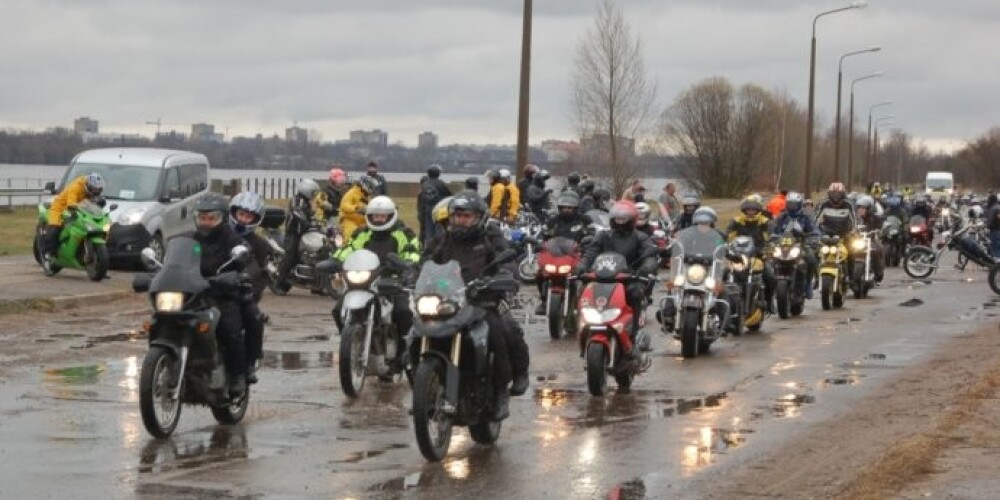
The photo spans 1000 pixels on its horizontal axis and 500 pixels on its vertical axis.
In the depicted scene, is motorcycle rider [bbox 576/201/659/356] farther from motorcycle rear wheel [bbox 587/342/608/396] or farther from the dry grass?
the dry grass

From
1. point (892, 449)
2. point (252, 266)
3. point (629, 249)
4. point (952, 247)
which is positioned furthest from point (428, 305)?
point (952, 247)

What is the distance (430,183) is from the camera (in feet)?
101

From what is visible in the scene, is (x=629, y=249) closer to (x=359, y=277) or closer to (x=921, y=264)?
(x=359, y=277)

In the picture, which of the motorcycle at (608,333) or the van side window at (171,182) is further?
the van side window at (171,182)

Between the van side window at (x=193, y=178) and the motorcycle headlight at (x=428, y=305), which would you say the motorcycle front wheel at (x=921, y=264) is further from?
the motorcycle headlight at (x=428, y=305)

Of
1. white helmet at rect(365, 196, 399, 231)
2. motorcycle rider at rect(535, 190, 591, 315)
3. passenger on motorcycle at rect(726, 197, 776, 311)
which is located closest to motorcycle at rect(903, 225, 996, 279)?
passenger on motorcycle at rect(726, 197, 776, 311)

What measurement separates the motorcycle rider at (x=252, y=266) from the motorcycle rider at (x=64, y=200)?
11838 millimetres

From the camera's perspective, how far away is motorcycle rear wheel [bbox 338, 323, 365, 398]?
1382cm

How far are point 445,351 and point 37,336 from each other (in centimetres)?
829

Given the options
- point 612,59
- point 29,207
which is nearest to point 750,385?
point 612,59

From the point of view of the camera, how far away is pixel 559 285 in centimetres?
2034

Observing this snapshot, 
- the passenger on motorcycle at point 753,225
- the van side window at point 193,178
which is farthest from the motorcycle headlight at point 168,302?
the van side window at point 193,178

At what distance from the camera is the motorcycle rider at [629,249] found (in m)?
15.2

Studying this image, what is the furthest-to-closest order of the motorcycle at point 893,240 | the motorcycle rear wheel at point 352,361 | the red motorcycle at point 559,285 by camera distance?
the motorcycle at point 893,240
the red motorcycle at point 559,285
the motorcycle rear wheel at point 352,361
